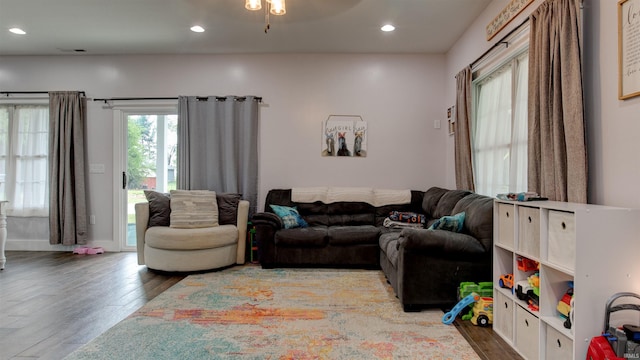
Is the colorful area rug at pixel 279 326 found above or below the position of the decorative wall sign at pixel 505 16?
below

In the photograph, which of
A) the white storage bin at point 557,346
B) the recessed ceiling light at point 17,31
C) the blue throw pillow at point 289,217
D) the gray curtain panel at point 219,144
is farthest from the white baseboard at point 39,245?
the white storage bin at point 557,346

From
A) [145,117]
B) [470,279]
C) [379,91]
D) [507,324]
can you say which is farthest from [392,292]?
[145,117]

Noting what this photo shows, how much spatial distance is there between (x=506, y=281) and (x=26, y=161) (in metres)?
5.99

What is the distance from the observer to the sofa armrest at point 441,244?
2.67 metres

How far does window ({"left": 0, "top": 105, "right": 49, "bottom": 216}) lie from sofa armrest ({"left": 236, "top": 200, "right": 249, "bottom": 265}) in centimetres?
293

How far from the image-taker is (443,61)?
15.8ft

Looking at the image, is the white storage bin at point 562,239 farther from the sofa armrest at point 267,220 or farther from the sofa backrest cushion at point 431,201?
the sofa armrest at point 267,220

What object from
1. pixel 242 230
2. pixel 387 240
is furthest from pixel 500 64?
pixel 242 230

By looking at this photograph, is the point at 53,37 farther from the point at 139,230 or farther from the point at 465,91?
the point at 465,91

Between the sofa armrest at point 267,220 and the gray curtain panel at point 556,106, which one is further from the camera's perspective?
the sofa armrest at point 267,220

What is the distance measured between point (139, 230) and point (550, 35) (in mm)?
4235

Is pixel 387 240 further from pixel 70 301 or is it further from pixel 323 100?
pixel 70 301

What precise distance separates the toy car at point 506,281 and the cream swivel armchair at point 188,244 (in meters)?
2.76

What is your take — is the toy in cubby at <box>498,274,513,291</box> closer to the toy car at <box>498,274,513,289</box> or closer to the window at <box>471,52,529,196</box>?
the toy car at <box>498,274,513,289</box>
